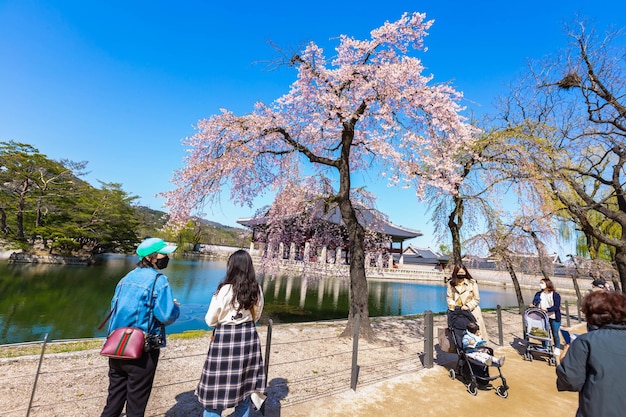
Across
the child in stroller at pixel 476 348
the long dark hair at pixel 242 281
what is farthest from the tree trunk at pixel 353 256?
the long dark hair at pixel 242 281

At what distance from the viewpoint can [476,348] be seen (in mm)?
4066

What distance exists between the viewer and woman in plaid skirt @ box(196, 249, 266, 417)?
2.21 metres

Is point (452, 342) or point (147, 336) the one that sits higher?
point (147, 336)

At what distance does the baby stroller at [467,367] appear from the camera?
3881mm

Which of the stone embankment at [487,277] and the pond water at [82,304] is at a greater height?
the stone embankment at [487,277]

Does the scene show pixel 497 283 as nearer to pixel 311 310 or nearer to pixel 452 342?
pixel 311 310

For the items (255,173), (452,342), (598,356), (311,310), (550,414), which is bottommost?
(311,310)

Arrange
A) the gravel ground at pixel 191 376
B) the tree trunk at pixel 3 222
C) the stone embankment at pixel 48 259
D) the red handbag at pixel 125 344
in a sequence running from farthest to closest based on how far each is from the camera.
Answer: the tree trunk at pixel 3 222 → the stone embankment at pixel 48 259 → the gravel ground at pixel 191 376 → the red handbag at pixel 125 344

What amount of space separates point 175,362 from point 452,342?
431 cm

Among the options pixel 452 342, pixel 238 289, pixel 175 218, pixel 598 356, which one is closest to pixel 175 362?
pixel 175 218

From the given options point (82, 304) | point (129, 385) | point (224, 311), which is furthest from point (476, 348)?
point (82, 304)

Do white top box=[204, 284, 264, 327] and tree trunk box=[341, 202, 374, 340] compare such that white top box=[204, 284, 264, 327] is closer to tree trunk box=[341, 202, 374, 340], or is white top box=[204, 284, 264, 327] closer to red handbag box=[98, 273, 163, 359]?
red handbag box=[98, 273, 163, 359]

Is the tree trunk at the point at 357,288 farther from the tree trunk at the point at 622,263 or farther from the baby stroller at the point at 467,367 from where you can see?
the tree trunk at the point at 622,263

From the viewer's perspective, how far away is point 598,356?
170cm
